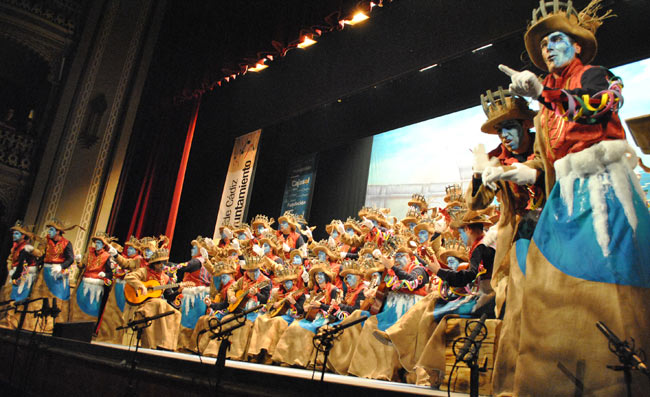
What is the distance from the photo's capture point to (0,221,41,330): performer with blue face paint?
8.70 meters

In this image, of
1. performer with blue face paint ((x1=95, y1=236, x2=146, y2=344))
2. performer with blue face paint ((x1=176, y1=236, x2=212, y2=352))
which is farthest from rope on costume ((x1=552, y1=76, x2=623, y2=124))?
performer with blue face paint ((x1=95, y1=236, x2=146, y2=344))

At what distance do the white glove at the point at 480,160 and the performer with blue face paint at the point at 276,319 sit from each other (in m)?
3.79

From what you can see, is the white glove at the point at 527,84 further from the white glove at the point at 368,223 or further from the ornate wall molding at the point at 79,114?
the ornate wall molding at the point at 79,114

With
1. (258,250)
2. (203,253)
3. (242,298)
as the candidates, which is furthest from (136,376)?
(203,253)

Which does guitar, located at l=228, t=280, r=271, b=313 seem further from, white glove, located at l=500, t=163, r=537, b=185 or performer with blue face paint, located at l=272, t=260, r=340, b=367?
white glove, located at l=500, t=163, r=537, b=185

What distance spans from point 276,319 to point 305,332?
585mm

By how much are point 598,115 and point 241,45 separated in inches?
290

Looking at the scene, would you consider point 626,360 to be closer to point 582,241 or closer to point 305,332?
point 582,241

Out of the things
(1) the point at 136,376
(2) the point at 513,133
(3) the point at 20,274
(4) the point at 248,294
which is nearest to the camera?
(2) the point at 513,133

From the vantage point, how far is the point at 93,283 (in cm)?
845

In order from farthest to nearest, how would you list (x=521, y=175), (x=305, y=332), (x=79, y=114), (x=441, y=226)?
(x=79, y=114) < (x=305, y=332) < (x=441, y=226) < (x=521, y=175)

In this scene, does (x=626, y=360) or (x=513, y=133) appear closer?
(x=626, y=360)

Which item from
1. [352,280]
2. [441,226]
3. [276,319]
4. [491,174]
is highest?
[441,226]

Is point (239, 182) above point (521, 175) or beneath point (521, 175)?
above
